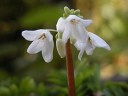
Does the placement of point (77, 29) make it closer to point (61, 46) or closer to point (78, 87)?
point (61, 46)

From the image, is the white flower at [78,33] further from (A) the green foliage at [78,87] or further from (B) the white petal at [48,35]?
(A) the green foliage at [78,87]

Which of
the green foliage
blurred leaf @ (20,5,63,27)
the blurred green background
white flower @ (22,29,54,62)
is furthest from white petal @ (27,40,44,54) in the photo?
blurred leaf @ (20,5,63,27)

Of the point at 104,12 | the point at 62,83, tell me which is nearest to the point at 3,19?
the point at 104,12


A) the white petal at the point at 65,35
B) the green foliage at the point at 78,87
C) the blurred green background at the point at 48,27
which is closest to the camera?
the white petal at the point at 65,35

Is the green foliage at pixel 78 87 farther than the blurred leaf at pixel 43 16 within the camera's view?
No

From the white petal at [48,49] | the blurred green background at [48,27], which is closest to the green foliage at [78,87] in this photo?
the white petal at [48,49]

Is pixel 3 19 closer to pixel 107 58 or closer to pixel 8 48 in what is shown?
pixel 8 48
